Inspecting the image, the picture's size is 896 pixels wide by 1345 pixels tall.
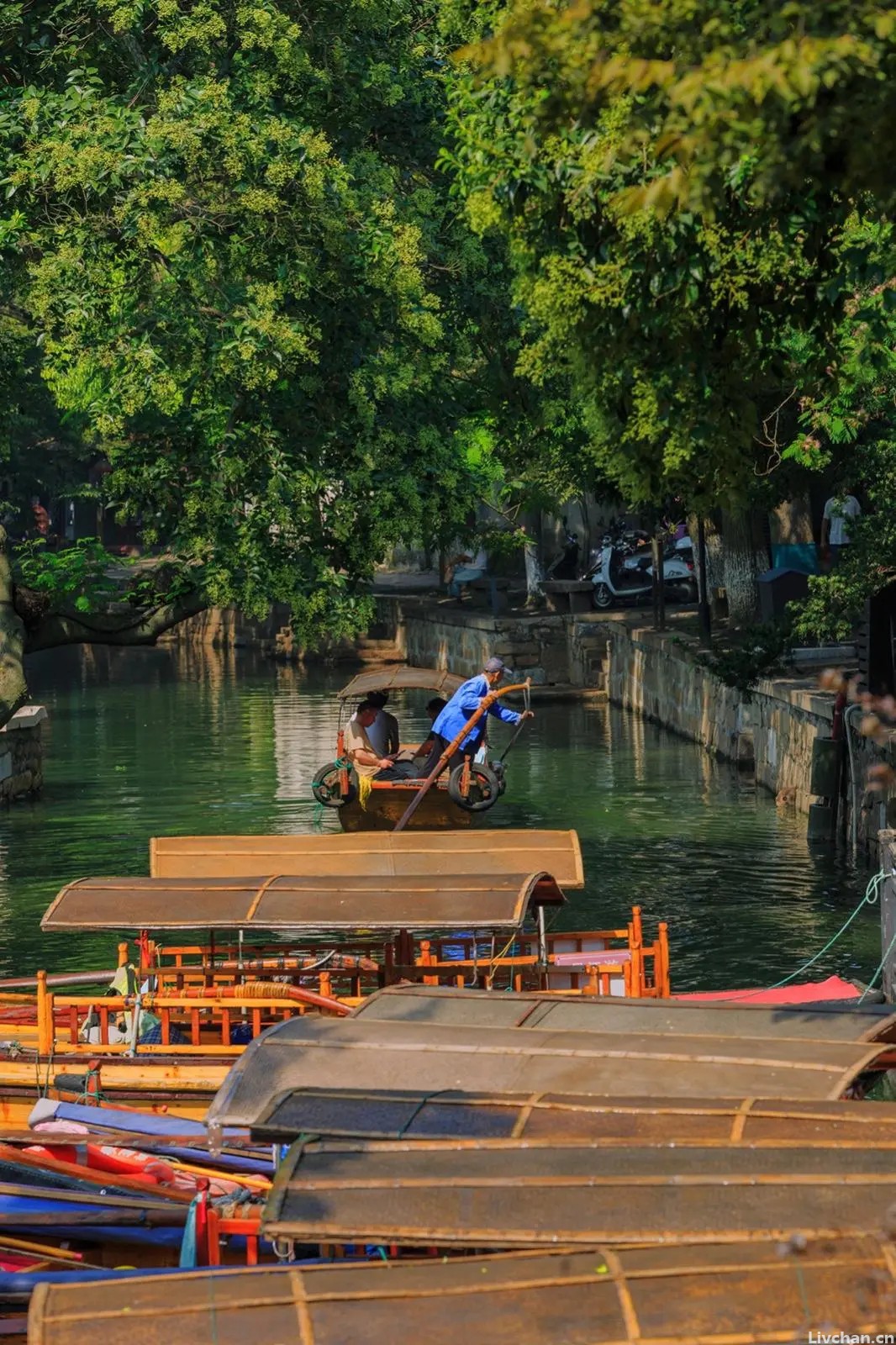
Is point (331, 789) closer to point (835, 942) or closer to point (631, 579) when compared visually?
point (835, 942)

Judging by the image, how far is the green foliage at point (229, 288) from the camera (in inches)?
762

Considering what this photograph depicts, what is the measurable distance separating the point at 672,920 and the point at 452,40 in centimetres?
1035

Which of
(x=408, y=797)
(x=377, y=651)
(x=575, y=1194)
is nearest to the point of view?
(x=575, y=1194)

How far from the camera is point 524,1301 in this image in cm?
770

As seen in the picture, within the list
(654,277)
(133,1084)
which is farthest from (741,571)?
(654,277)

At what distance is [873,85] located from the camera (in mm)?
8734

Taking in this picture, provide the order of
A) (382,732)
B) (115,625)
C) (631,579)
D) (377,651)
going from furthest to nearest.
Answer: (377,651), (631,579), (382,732), (115,625)

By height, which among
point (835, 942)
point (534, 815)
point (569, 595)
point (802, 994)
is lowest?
point (835, 942)

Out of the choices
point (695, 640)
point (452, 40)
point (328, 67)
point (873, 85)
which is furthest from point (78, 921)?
point (695, 640)

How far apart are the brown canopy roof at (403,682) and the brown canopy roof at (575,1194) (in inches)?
751

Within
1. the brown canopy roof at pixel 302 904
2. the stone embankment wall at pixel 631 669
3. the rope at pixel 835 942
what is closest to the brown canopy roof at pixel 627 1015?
the brown canopy roof at pixel 302 904

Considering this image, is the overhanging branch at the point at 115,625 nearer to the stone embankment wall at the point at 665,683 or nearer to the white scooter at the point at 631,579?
the stone embankment wall at the point at 665,683

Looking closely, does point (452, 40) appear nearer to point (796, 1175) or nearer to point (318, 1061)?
point (318, 1061)

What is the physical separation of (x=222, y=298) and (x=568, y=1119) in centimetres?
1230
